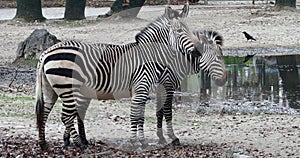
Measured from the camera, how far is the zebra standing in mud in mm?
8992

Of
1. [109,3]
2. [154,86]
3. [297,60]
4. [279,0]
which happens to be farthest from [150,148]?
[109,3]

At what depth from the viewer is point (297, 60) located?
2119 cm

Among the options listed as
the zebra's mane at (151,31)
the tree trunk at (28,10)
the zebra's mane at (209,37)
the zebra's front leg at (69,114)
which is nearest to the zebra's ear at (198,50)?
the zebra's mane at (209,37)

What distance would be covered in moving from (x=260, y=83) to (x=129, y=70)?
873 centimetres

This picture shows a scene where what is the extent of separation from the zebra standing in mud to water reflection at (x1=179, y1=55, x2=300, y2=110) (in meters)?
5.16

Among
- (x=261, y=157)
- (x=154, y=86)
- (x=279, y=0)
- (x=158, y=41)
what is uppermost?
(x=279, y=0)

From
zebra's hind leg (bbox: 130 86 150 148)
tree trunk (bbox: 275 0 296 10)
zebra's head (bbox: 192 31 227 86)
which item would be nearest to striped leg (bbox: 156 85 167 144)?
zebra's hind leg (bbox: 130 86 150 148)

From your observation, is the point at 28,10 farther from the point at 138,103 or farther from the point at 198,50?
the point at 138,103

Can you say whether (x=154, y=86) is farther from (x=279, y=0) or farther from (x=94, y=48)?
(x=279, y=0)

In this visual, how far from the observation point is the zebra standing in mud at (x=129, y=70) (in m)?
8.99

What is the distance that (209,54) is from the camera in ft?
32.1

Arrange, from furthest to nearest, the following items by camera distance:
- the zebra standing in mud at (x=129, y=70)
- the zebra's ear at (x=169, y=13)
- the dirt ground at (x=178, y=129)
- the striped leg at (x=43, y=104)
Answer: the zebra's ear at (x=169, y=13)
the dirt ground at (x=178, y=129)
the striped leg at (x=43, y=104)
the zebra standing in mud at (x=129, y=70)

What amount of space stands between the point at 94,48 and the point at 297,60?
12.9m

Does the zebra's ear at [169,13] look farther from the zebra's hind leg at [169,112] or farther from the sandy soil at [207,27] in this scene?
the sandy soil at [207,27]
